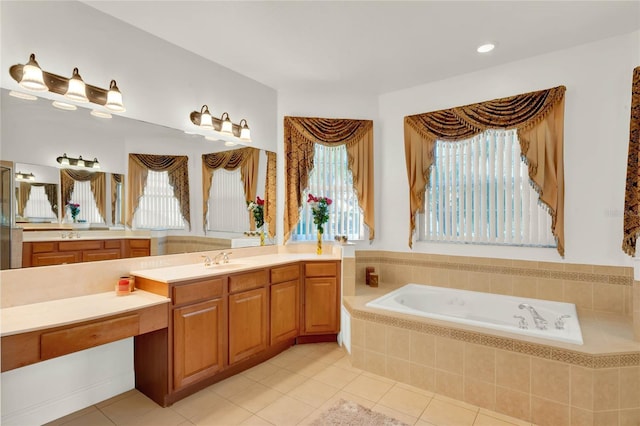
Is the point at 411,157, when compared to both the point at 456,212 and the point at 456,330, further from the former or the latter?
the point at 456,330

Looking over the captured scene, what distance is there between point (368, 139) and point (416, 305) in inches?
77.5

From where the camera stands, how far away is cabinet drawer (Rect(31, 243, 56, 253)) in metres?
2.00

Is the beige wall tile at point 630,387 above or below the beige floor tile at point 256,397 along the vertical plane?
above

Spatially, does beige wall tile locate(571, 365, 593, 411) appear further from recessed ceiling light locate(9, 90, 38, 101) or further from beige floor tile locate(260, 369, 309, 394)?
recessed ceiling light locate(9, 90, 38, 101)

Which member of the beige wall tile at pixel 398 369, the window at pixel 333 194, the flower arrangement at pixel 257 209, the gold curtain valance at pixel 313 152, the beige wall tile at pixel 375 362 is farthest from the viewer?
the window at pixel 333 194

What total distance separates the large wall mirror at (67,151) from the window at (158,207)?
0.10 m

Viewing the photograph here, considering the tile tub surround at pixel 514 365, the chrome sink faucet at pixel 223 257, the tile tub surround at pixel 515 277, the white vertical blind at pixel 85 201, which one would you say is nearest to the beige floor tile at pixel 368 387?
the tile tub surround at pixel 514 365

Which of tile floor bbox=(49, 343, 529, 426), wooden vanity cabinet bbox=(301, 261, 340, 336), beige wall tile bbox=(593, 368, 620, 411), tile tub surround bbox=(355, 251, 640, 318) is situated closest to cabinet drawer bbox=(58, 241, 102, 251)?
tile floor bbox=(49, 343, 529, 426)

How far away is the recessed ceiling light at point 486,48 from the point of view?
2.77 meters

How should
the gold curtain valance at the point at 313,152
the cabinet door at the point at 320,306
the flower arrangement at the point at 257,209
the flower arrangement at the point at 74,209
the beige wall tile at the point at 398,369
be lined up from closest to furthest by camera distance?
1. the flower arrangement at the point at 74,209
2. the beige wall tile at the point at 398,369
3. the cabinet door at the point at 320,306
4. the flower arrangement at the point at 257,209
5. the gold curtain valance at the point at 313,152

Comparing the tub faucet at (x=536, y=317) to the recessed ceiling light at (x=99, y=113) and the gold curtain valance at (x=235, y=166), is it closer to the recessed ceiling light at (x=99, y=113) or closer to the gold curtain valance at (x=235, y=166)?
the gold curtain valance at (x=235, y=166)

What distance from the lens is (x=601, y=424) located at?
192 centimetres

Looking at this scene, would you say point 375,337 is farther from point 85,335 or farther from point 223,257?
point 85,335

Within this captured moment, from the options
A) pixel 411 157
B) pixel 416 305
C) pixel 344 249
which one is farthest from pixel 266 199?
pixel 416 305
